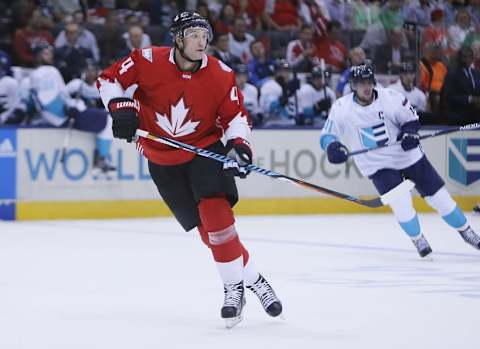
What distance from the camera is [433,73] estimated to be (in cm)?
966

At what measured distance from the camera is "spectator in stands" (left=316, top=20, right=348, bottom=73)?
33.3ft

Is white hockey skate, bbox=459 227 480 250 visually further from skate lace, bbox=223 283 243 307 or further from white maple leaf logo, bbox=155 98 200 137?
white maple leaf logo, bbox=155 98 200 137

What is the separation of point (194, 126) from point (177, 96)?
140 mm

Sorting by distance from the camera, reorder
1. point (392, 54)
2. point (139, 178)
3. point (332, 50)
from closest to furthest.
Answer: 1. point (139, 178)
2. point (392, 54)
3. point (332, 50)

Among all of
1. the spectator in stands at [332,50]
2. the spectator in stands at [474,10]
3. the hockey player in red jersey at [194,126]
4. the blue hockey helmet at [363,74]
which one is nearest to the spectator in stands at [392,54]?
the spectator in stands at [332,50]

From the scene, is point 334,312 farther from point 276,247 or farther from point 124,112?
point 276,247

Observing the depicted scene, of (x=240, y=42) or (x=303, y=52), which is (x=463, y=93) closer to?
(x=303, y=52)

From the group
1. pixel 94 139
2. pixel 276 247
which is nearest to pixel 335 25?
pixel 94 139

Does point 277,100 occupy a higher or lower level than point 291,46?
lower

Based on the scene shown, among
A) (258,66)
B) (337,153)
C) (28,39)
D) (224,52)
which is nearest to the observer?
(337,153)

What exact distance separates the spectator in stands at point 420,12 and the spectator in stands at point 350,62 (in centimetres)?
65

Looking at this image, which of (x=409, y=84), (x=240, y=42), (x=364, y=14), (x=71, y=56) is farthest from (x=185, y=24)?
(x=364, y=14)

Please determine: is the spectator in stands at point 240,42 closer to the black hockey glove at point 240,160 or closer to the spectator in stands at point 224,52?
the spectator in stands at point 224,52

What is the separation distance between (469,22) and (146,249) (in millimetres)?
4780
